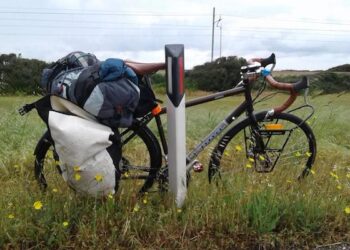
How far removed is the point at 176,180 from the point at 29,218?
3.56 ft

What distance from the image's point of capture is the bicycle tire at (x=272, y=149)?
429 centimetres

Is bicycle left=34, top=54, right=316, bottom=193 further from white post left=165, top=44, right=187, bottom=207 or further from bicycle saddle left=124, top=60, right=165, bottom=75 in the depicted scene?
white post left=165, top=44, right=187, bottom=207

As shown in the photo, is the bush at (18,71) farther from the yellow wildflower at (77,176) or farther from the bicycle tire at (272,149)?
the yellow wildflower at (77,176)

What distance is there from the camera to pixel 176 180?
142 inches

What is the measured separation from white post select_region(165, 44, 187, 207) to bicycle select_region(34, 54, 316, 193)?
0.30 m

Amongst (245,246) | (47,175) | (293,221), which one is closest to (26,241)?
(47,175)

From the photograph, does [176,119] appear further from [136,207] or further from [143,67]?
[136,207]

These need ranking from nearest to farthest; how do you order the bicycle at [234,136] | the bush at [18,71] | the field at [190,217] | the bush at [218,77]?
the field at [190,217], the bicycle at [234,136], the bush at [18,71], the bush at [218,77]

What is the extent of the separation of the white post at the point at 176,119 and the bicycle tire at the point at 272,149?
580 millimetres

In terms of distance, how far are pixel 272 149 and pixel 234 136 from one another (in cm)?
39

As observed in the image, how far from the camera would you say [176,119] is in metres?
3.50

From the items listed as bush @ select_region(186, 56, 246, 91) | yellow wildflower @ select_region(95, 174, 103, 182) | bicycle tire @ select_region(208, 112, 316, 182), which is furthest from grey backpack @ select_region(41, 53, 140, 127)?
bush @ select_region(186, 56, 246, 91)

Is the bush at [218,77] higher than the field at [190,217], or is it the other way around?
the field at [190,217]

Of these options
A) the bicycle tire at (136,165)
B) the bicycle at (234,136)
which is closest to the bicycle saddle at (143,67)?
the bicycle at (234,136)
